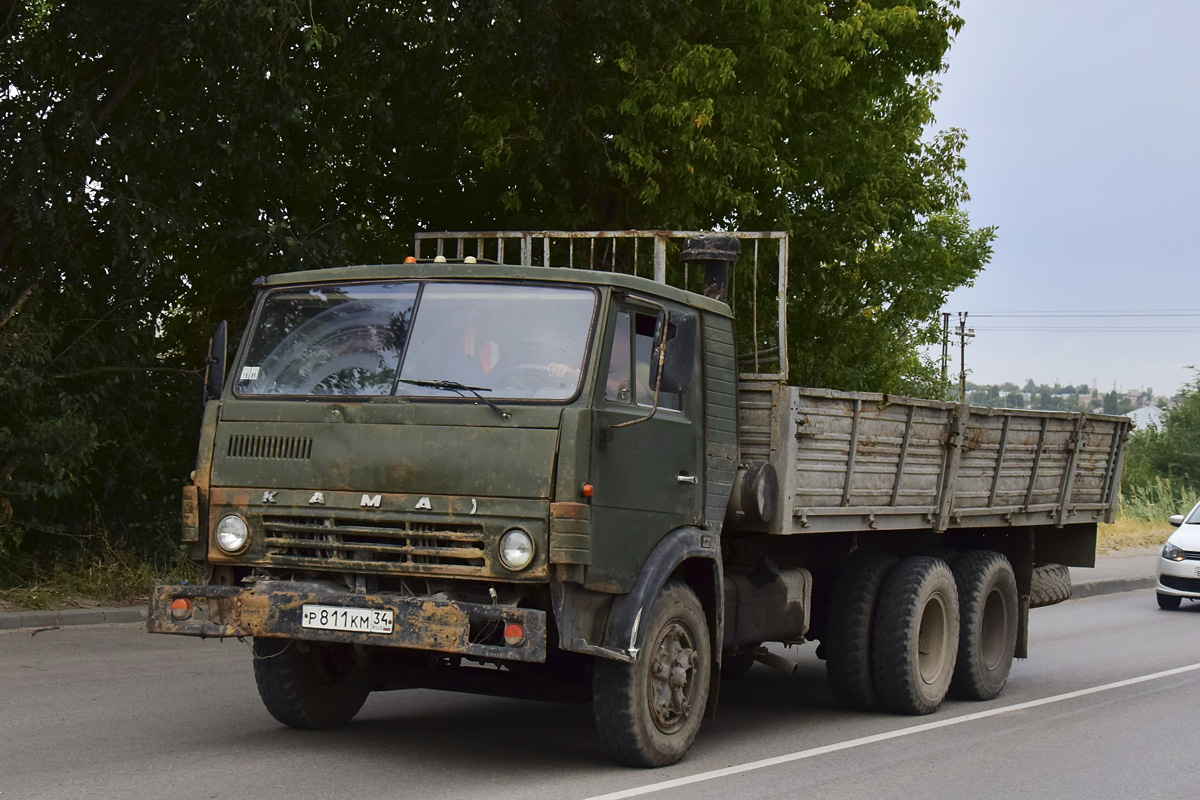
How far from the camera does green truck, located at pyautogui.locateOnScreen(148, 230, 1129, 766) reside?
681 cm

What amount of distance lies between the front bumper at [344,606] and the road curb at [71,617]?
5.52m

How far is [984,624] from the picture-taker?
10969 millimetres

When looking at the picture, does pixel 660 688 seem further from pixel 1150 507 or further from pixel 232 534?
pixel 1150 507

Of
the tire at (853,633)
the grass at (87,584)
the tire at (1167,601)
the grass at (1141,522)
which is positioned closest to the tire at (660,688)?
the tire at (853,633)

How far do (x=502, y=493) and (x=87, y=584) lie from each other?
784 centimetres

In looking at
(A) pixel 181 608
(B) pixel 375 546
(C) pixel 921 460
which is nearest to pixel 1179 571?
(C) pixel 921 460

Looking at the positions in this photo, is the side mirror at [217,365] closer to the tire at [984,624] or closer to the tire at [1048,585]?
the tire at [984,624]

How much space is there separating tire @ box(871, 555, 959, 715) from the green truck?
959mm

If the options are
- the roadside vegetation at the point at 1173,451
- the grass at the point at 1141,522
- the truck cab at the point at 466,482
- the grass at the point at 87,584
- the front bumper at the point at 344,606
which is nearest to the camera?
the front bumper at the point at 344,606

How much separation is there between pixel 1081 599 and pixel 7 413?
1351 cm

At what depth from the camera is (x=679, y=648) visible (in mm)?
7484

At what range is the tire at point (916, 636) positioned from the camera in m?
9.54

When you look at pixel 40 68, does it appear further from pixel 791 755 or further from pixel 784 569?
pixel 791 755

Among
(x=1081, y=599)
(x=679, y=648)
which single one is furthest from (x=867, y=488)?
(x=1081, y=599)
